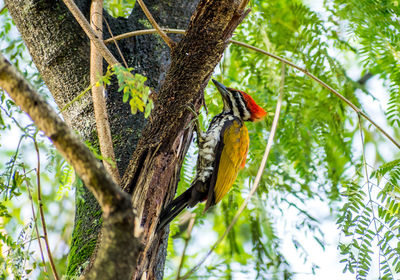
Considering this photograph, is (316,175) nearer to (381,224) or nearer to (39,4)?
(381,224)

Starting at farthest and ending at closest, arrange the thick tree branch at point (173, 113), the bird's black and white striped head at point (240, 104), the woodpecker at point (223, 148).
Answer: the bird's black and white striped head at point (240, 104) < the woodpecker at point (223, 148) < the thick tree branch at point (173, 113)

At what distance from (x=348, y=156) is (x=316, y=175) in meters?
0.32

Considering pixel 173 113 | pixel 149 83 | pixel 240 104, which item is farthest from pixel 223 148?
pixel 173 113

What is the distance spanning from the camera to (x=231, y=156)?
10.7 ft

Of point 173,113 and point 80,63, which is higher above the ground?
point 80,63

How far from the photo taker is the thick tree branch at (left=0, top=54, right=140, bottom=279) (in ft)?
4.22

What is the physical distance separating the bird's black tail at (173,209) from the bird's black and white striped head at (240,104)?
85cm

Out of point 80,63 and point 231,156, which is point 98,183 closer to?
point 80,63

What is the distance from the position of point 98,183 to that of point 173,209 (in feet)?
4.12

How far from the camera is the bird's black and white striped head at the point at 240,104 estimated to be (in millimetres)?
3501

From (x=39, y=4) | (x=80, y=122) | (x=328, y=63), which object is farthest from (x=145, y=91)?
(x=328, y=63)

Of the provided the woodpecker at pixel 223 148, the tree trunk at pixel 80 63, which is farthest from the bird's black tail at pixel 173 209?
the tree trunk at pixel 80 63

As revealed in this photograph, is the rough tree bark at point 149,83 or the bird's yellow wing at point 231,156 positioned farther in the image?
the bird's yellow wing at point 231,156

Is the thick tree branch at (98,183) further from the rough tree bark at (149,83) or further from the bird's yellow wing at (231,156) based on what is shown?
the bird's yellow wing at (231,156)
